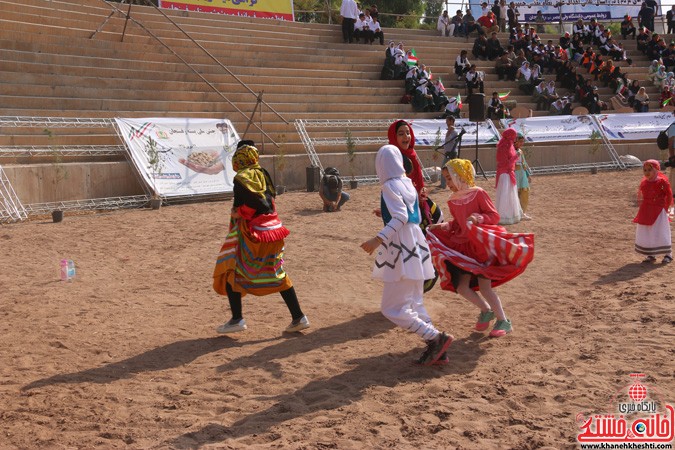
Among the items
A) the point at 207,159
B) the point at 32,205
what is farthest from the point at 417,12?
the point at 32,205

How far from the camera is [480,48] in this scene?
86.2 ft

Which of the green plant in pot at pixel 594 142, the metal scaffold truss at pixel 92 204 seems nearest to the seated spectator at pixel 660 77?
the green plant in pot at pixel 594 142

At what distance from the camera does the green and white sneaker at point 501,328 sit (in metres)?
6.55

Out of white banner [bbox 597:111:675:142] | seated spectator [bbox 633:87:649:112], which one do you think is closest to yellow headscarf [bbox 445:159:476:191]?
white banner [bbox 597:111:675:142]

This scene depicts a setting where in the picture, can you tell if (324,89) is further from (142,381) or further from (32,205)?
(142,381)

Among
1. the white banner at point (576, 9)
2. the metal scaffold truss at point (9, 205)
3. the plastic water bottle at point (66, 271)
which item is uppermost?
the white banner at point (576, 9)

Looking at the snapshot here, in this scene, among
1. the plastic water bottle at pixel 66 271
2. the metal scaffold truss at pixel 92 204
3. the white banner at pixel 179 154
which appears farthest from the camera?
the white banner at pixel 179 154

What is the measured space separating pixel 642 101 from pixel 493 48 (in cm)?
492

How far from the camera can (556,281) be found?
862 cm

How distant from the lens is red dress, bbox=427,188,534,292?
6.23 metres

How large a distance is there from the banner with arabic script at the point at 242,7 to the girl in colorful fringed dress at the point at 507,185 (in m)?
13.2

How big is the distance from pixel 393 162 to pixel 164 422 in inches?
89.1

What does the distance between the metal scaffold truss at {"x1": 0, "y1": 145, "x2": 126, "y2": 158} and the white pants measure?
398 inches

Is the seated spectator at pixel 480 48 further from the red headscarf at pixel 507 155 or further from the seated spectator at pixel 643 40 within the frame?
the red headscarf at pixel 507 155
